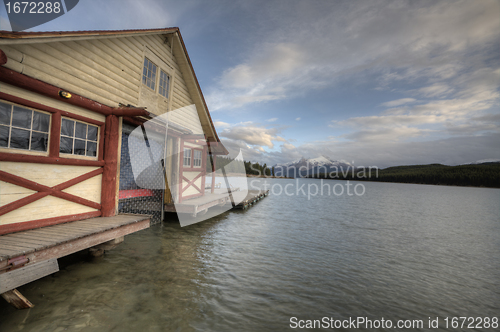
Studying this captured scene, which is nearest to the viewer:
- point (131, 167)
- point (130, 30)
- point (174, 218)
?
point (130, 30)

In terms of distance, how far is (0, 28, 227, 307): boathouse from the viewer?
15.9ft

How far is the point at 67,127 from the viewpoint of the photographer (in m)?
6.47

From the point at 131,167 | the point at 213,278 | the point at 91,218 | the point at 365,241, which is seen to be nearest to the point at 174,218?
the point at 131,167

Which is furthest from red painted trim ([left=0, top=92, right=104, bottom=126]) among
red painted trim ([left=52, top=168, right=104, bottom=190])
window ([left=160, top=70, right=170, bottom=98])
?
window ([left=160, top=70, right=170, bottom=98])

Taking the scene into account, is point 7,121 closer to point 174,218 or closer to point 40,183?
point 40,183

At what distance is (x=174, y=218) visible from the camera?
13.9 m

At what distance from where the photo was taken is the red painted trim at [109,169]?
745 centimetres

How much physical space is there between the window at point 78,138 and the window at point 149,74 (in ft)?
11.4

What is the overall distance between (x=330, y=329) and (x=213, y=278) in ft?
10.7

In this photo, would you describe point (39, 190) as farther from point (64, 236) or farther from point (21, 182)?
point (64, 236)

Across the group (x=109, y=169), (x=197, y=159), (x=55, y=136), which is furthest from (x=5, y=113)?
(x=197, y=159)

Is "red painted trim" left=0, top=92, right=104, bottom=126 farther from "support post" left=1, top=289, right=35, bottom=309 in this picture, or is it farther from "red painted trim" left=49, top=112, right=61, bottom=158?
"support post" left=1, top=289, right=35, bottom=309

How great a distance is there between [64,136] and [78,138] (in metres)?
0.42

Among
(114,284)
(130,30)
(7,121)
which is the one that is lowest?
(114,284)
